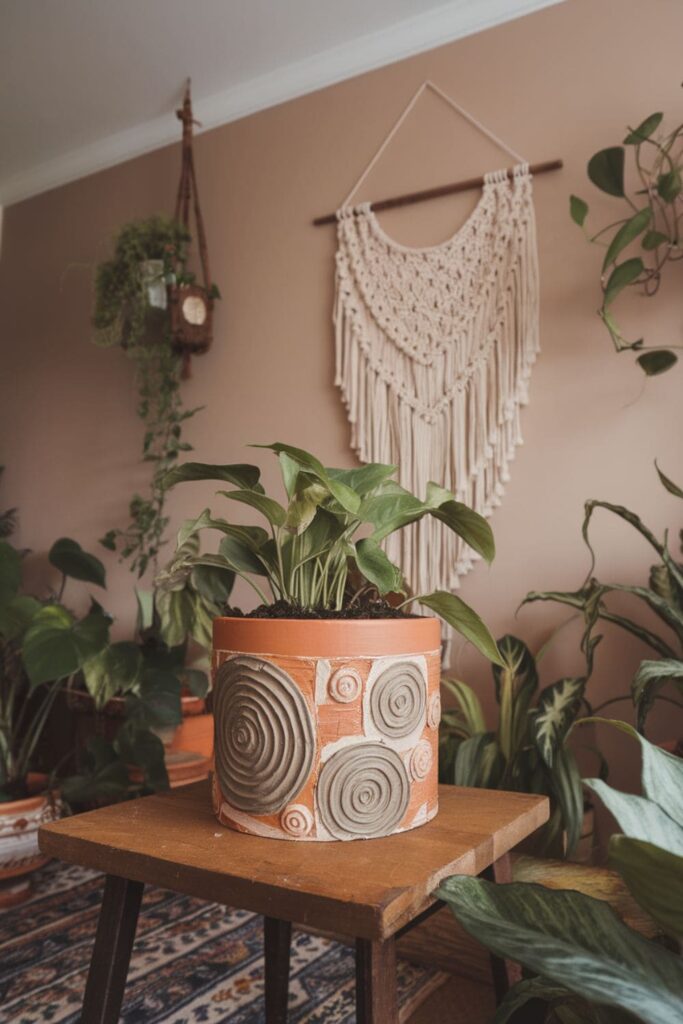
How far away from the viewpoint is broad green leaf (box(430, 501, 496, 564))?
3.04 ft

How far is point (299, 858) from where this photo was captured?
0.75m

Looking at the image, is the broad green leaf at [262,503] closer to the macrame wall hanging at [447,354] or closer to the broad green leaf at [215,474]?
the broad green leaf at [215,474]

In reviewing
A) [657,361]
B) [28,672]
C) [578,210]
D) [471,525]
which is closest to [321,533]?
[471,525]

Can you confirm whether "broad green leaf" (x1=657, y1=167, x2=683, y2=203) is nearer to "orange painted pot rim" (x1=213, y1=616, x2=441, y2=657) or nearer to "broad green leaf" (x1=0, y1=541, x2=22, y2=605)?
"orange painted pot rim" (x1=213, y1=616, x2=441, y2=657)

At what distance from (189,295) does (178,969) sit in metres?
1.75

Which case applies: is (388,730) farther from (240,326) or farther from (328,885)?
(240,326)

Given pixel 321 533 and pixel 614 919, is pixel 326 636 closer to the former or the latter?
pixel 321 533

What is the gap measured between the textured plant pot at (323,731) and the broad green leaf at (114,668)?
107cm

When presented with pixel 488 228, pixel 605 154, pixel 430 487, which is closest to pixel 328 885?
pixel 430 487

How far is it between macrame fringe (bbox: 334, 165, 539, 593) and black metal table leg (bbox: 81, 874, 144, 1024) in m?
1.27

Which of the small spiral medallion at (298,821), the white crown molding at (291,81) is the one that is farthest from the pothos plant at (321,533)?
the white crown molding at (291,81)

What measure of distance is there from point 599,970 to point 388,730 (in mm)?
352

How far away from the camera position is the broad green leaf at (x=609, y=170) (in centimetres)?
168

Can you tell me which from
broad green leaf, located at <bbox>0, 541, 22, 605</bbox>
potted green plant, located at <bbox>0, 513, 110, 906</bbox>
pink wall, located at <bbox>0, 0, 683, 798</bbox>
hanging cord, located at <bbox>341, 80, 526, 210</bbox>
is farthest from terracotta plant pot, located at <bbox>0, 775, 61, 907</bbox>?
hanging cord, located at <bbox>341, 80, 526, 210</bbox>
